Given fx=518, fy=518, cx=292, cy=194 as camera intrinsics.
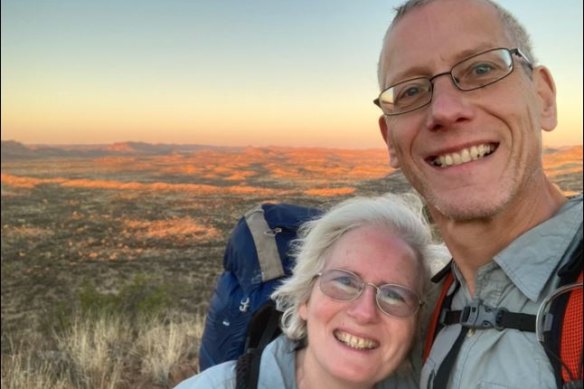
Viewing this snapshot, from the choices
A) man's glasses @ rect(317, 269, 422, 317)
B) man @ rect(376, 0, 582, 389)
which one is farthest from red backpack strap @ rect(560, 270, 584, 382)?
man's glasses @ rect(317, 269, 422, 317)

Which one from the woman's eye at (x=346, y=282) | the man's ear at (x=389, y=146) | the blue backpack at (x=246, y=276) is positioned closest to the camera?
the woman's eye at (x=346, y=282)

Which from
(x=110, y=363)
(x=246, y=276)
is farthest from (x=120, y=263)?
(x=246, y=276)

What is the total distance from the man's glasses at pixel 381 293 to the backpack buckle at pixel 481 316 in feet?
1.31

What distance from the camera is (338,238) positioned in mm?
2391

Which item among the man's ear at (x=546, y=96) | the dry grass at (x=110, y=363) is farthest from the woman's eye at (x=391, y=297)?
the dry grass at (x=110, y=363)

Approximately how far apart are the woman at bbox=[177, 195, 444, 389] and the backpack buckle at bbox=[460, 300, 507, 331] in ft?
1.44

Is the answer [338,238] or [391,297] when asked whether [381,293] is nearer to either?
[391,297]

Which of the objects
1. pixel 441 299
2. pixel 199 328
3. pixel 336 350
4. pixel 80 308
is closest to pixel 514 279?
pixel 441 299

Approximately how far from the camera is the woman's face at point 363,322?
2123 mm

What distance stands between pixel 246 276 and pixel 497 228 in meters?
1.40

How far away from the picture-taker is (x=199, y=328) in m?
8.00

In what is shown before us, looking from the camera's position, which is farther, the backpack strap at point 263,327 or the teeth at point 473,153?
the backpack strap at point 263,327

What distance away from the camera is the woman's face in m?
2.12

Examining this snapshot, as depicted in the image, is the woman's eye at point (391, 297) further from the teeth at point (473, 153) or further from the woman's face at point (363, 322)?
the teeth at point (473, 153)
